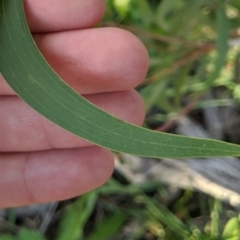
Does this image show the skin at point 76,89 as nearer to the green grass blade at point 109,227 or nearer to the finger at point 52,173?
the finger at point 52,173

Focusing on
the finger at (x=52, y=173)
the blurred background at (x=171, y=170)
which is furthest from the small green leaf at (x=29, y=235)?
the finger at (x=52, y=173)

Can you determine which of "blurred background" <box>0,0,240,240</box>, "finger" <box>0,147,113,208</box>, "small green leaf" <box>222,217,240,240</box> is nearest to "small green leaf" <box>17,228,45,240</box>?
"blurred background" <box>0,0,240,240</box>

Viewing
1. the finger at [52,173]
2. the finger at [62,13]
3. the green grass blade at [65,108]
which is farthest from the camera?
the finger at [52,173]

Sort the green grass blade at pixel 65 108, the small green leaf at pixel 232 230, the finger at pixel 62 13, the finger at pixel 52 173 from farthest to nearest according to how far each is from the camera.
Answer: the small green leaf at pixel 232 230 < the finger at pixel 52 173 < the finger at pixel 62 13 < the green grass blade at pixel 65 108

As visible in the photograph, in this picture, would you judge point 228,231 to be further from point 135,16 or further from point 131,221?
point 135,16

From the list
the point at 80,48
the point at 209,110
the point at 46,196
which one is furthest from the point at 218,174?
the point at 80,48

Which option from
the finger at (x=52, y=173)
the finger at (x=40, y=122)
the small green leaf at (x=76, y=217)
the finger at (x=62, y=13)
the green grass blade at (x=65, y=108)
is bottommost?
the small green leaf at (x=76, y=217)
